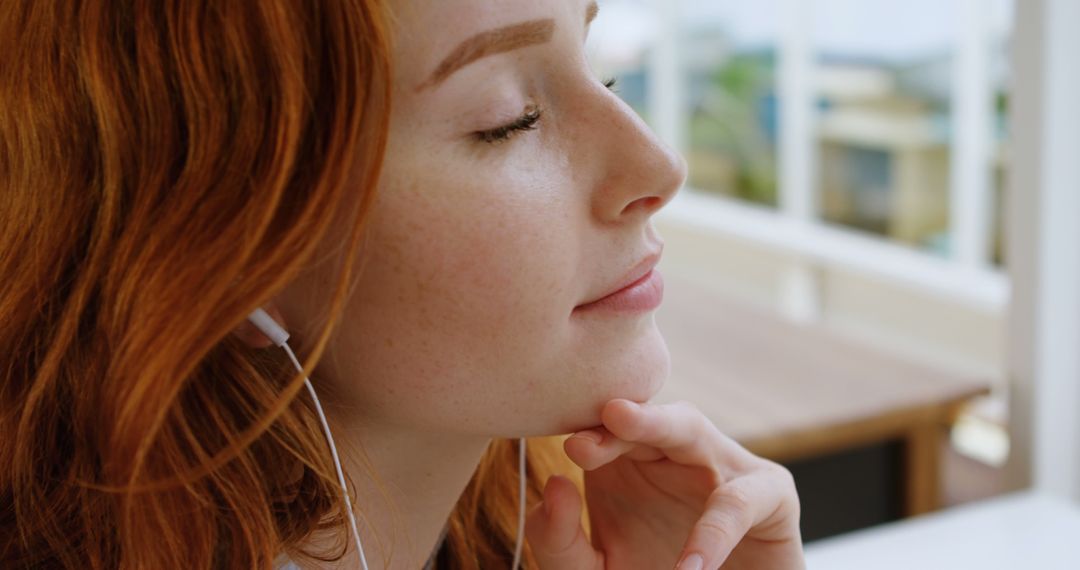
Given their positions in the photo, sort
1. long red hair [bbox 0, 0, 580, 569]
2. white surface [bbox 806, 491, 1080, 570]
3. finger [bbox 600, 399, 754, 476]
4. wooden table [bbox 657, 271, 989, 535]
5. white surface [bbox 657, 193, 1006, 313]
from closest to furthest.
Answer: long red hair [bbox 0, 0, 580, 569], finger [bbox 600, 399, 754, 476], white surface [bbox 806, 491, 1080, 570], wooden table [bbox 657, 271, 989, 535], white surface [bbox 657, 193, 1006, 313]

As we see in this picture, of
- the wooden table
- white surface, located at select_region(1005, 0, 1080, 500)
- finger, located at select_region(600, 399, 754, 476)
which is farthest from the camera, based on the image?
the wooden table

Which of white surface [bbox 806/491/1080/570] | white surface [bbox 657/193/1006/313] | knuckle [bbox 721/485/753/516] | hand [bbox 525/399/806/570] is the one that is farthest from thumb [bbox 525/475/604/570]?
white surface [bbox 657/193/1006/313]

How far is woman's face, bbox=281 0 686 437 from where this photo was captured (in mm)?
670

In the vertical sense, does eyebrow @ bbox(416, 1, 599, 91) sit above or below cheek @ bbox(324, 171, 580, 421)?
above

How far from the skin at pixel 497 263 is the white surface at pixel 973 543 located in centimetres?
68

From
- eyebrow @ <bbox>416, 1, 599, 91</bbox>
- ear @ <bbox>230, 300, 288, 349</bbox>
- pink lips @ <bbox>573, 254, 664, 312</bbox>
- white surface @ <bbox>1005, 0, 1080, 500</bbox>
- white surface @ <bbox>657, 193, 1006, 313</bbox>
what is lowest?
white surface @ <bbox>657, 193, 1006, 313</bbox>

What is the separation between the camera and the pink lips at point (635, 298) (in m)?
0.72

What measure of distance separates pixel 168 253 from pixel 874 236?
11.9 feet

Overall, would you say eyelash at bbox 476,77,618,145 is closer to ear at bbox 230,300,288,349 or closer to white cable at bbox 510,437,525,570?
ear at bbox 230,300,288,349

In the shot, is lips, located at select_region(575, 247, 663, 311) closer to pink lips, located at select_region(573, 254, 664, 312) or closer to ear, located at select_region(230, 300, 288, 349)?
pink lips, located at select_region(573, 254, 664, 312)

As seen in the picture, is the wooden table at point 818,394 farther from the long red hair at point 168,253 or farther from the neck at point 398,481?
the long red hair at point 168,253

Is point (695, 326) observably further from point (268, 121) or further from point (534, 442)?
point (268, 121)

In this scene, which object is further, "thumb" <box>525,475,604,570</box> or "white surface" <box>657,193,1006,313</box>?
"white surface" <box>657,193,1006,313</box>

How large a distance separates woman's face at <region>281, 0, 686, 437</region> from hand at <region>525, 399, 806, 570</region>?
10cm
